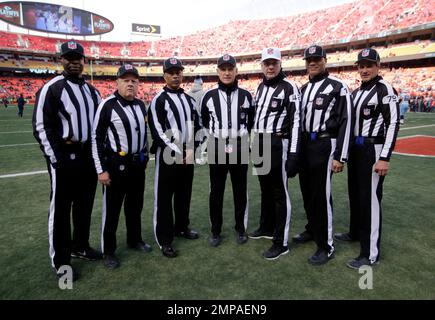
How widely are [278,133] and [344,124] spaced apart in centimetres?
62

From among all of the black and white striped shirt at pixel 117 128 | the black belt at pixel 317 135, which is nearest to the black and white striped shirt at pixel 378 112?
the black belt at pixel 317 135

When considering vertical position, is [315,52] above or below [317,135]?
above

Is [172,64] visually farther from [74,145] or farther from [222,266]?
[222,266]

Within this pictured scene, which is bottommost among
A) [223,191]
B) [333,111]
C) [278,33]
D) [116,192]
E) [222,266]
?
[222,266]

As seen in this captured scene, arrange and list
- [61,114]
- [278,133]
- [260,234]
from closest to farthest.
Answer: [61,114]
[278,133]
[260,234]

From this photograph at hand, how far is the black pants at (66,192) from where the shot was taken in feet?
8.70

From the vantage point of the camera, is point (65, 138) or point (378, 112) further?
point (378, 112)

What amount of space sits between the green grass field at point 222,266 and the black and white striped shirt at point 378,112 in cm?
110

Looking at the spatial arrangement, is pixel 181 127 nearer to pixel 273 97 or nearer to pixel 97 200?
pixel 273 97

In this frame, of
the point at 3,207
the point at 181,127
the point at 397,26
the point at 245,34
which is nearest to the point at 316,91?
the point at 181,127

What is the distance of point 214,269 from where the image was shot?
2.77m

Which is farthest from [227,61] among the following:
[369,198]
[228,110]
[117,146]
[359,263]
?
[359,263]

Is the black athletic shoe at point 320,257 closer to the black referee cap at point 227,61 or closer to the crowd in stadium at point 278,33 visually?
the black referee cap at point 227,61

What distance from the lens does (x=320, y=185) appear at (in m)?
3.02
